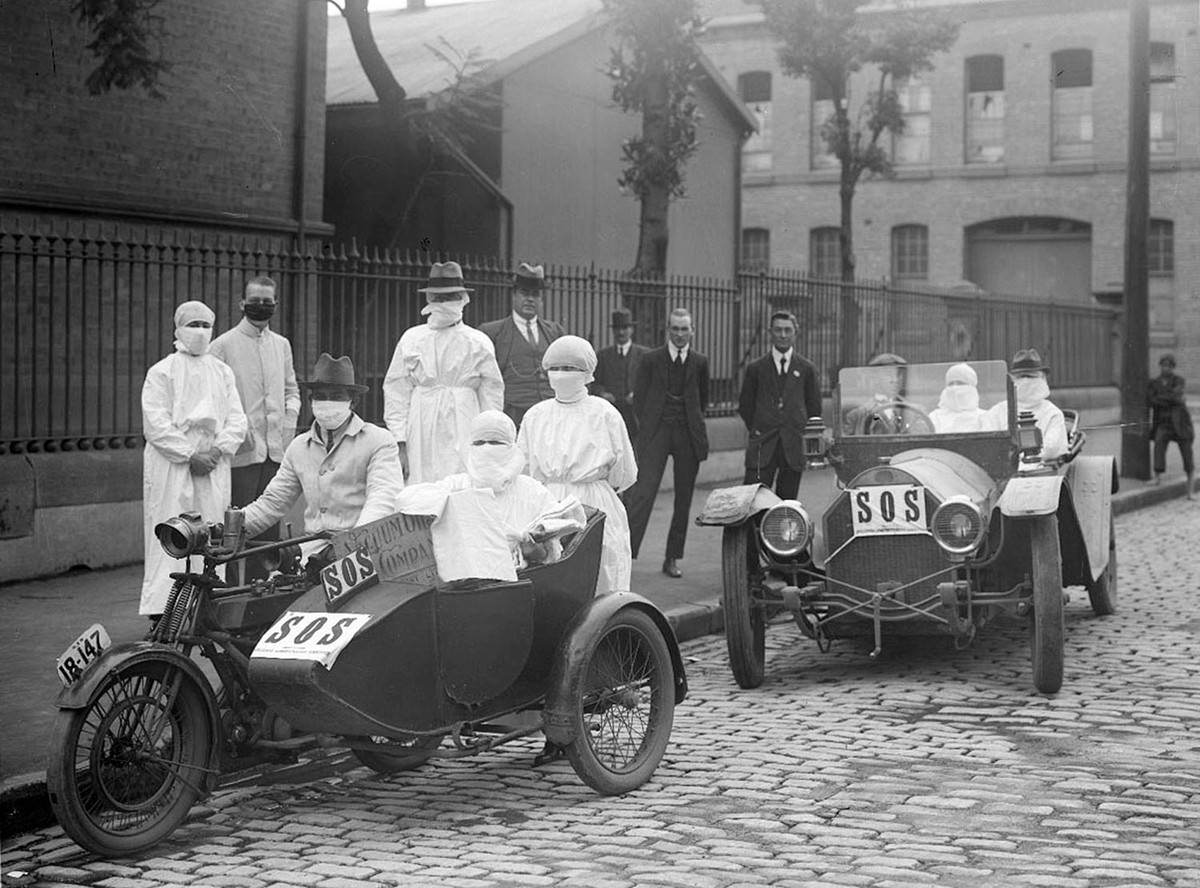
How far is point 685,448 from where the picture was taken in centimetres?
1128

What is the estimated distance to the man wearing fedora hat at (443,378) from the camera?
880cm

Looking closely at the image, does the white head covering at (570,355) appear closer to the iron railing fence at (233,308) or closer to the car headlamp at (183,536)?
the car headlamp at (183,536)

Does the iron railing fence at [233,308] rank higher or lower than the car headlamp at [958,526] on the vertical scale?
higher

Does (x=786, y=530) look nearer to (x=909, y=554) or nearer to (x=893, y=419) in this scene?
(x=909, y=554)

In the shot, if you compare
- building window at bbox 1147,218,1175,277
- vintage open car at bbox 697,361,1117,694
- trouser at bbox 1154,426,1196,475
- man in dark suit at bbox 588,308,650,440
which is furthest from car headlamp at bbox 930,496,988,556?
building window at bbox 1147,218,1175,277

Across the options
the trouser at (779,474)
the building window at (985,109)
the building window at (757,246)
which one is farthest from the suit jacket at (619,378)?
the building window at (757,246)

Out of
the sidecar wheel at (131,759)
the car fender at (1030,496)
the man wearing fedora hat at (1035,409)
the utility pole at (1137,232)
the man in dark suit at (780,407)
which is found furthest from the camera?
the utility pole at (1137,232)

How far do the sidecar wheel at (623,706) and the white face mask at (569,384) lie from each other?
176 centimetres

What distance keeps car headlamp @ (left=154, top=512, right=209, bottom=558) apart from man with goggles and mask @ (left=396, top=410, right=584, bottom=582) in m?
0.68

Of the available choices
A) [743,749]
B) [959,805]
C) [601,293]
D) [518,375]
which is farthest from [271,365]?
[601,293]

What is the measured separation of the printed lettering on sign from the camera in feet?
16.9

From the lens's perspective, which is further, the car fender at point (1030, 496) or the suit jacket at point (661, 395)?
the suit jacket at point (661, 395)

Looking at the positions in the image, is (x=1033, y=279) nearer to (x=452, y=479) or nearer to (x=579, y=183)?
(x=579, y=183)

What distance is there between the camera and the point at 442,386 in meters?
8.88
